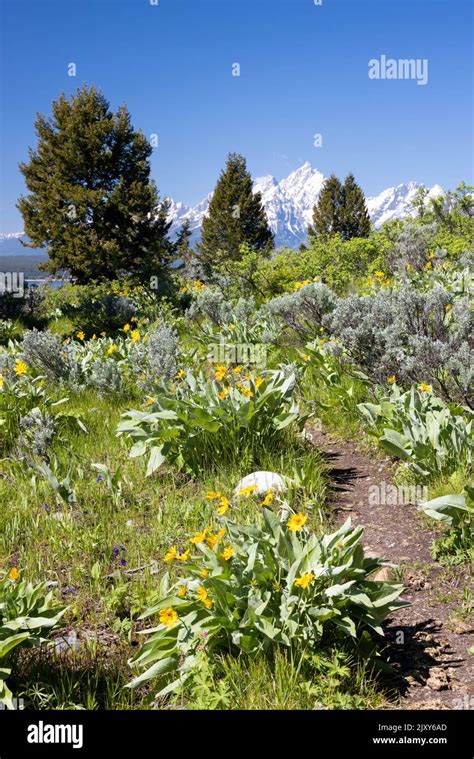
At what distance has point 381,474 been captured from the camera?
14.7ft

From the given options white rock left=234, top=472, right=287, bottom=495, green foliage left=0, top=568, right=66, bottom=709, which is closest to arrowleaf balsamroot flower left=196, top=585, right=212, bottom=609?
green foliage left=0, top=568, right=66, bottom=709

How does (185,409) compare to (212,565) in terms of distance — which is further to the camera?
(185,409)

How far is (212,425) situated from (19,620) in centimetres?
213

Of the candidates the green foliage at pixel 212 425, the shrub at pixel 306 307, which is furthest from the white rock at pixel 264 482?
the shrub at pixel 306 307

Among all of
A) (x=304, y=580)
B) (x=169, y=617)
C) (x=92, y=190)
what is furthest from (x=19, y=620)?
(x=92, y=190)

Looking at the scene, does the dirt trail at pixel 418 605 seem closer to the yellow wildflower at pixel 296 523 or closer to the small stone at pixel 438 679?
the small stone at pixel 438 679

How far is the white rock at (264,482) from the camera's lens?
391 centimetres

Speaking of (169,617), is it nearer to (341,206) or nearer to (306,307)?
(306,307)

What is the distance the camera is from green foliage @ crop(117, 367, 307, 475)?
4.34 meters

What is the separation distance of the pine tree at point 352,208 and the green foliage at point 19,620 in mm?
54999
